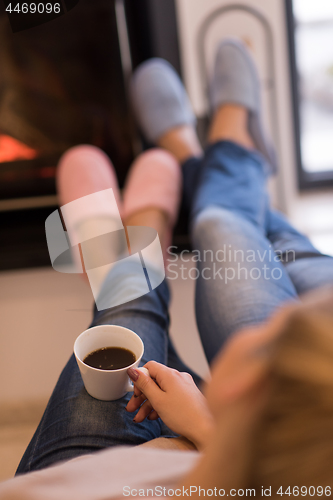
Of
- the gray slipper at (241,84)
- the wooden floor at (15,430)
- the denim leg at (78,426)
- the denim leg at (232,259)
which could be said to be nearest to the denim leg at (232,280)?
the denim leg at (232,259)

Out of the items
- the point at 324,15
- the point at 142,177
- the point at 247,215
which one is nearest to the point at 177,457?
the point at 247,215

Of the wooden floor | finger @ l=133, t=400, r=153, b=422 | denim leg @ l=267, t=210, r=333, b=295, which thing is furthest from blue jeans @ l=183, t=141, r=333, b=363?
the wooden floor

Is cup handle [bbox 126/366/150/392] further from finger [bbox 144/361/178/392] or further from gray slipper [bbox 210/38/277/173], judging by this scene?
gray slipper [bbox 210/38/277/173]

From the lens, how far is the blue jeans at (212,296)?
0.38 meters

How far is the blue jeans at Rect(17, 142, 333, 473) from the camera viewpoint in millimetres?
377

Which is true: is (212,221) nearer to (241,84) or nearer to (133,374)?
(133,374)

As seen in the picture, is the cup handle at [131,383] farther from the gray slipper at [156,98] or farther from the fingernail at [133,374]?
the gray slipper at [156,98]

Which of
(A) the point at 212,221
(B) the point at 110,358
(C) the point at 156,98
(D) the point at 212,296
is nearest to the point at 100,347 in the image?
(B) the point at 110,358

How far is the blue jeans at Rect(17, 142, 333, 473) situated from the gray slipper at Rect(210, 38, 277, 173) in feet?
0.78

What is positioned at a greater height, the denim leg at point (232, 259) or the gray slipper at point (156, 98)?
the gray slipper at point (156, 98)

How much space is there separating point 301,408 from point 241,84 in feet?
3.39

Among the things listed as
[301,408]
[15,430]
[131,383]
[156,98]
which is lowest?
[15,430]

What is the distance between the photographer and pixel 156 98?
1094 mm

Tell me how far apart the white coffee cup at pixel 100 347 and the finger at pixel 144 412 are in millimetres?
23
